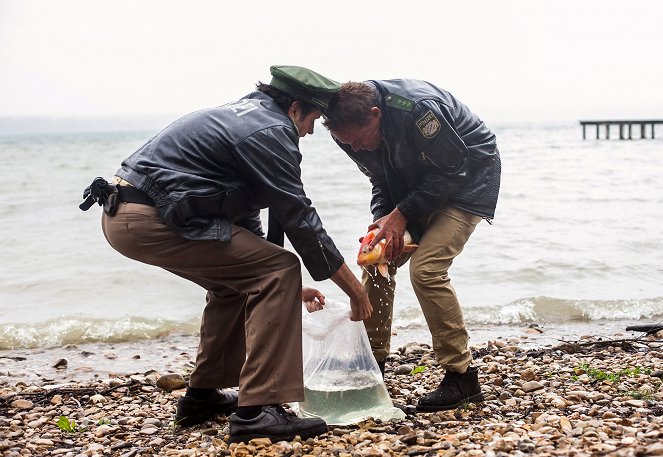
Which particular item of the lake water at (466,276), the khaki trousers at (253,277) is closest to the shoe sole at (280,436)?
the khaki trousers at (253,277)

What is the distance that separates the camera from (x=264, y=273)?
372 cm

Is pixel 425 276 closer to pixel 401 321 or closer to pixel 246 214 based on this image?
pixel 246 214

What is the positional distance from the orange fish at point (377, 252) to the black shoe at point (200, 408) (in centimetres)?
105

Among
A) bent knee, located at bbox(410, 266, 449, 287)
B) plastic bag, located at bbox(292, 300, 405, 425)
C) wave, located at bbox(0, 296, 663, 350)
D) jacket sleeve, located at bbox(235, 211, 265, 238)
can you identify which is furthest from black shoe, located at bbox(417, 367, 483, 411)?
wave, located at bbox(0, 296, 663, 350)

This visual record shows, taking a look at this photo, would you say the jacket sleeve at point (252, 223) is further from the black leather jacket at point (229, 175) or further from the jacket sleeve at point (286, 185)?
the jacket sleeve at point (286, 185)

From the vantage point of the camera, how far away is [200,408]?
429cm

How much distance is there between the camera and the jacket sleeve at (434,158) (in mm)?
4121

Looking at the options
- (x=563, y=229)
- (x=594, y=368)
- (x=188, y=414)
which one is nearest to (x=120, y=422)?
(x=188, y=414)

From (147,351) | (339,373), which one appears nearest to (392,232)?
(339,373)

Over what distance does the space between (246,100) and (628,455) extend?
2.27 meters

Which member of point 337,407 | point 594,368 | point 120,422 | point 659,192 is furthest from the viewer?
point 659,192

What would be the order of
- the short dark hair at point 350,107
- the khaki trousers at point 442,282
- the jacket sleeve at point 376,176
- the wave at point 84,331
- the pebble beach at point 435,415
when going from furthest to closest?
1. the wave at point 84,331
2. the jacket sleeve at point 376,176
3. the khaki trousers at point 442,282
4. the short dark hair at point 350,107
5. the pebble beach at point 435,415

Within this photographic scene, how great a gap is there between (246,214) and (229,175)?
0.78ft

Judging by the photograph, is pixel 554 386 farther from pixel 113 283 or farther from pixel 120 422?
pixel 113 283
